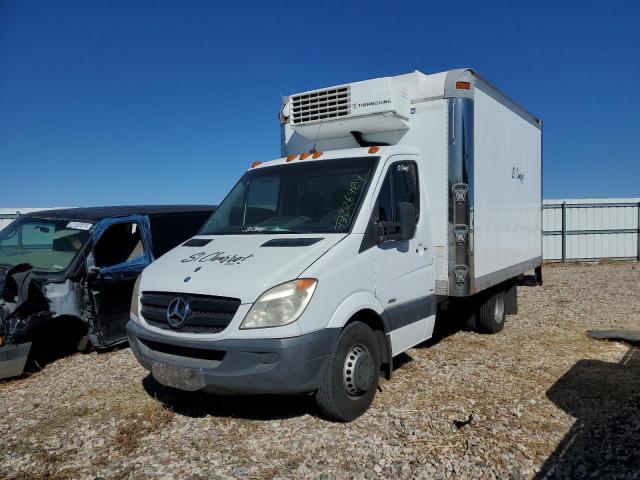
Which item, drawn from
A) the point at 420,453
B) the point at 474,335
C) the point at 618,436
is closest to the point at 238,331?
the point at 420,453

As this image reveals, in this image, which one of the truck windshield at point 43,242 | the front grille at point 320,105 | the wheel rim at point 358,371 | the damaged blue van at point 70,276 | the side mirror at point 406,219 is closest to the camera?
the wheel rim at point 358,371

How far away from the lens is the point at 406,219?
4.63 metres

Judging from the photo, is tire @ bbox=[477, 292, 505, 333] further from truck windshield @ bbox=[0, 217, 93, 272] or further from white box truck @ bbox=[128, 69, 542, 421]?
truck windshield @ bbox=[0, 217, 93, 272]

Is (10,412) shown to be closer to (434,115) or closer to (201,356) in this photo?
(201,356)

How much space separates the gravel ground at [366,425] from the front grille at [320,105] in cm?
304

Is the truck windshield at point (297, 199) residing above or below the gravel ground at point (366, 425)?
above

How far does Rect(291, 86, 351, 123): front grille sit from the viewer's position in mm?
5812

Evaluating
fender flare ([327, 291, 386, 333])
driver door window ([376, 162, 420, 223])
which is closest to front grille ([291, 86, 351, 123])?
driver door window ([376, 162, 420, 223])

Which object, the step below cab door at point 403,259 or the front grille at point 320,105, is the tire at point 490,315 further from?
the front grille at point 320,105

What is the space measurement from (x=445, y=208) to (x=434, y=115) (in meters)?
1.05

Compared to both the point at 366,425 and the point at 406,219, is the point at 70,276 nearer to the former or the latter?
the point at 366,425

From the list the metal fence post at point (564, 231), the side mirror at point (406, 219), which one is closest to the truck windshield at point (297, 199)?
the side mirror at point (406, 219)

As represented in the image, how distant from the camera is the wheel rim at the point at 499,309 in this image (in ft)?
25.2

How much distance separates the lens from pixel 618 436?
407 cm
